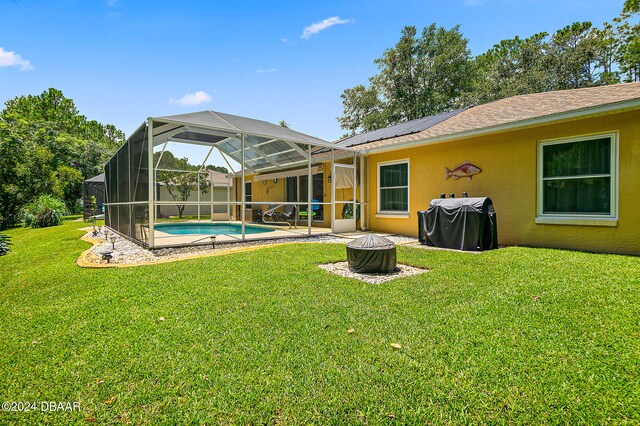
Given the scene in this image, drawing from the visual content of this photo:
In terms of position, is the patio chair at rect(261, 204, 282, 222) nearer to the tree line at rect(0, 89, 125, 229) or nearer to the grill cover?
the grill cover

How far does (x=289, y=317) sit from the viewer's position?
11.1 ft

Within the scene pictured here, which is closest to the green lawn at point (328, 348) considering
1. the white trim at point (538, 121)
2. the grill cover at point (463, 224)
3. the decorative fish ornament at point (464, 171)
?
the grill cover at point (463, 224)

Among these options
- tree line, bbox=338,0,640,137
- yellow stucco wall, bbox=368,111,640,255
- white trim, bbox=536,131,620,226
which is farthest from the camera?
tree line, bbox=338,0,640,137

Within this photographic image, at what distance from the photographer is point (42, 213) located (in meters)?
15.6

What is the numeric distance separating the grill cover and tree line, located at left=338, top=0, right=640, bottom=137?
2236 cm

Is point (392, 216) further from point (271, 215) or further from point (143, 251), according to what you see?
point (143, 251)

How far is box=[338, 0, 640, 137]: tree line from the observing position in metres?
23.1

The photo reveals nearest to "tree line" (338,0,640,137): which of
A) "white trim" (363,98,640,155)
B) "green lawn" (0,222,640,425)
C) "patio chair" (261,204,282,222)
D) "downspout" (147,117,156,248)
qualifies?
"patio chair" (261,204,282,222)

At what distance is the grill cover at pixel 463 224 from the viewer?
702 centimetres

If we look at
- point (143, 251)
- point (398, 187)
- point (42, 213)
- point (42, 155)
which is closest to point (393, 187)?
point (398, 187)

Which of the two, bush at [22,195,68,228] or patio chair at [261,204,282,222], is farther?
bush at [22,195,68,228]

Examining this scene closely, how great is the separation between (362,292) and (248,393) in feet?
7.88

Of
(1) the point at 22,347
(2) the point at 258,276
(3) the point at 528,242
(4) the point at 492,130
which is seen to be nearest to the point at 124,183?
(2) the point at 258,276

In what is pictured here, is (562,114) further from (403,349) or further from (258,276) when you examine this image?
(258,276)
